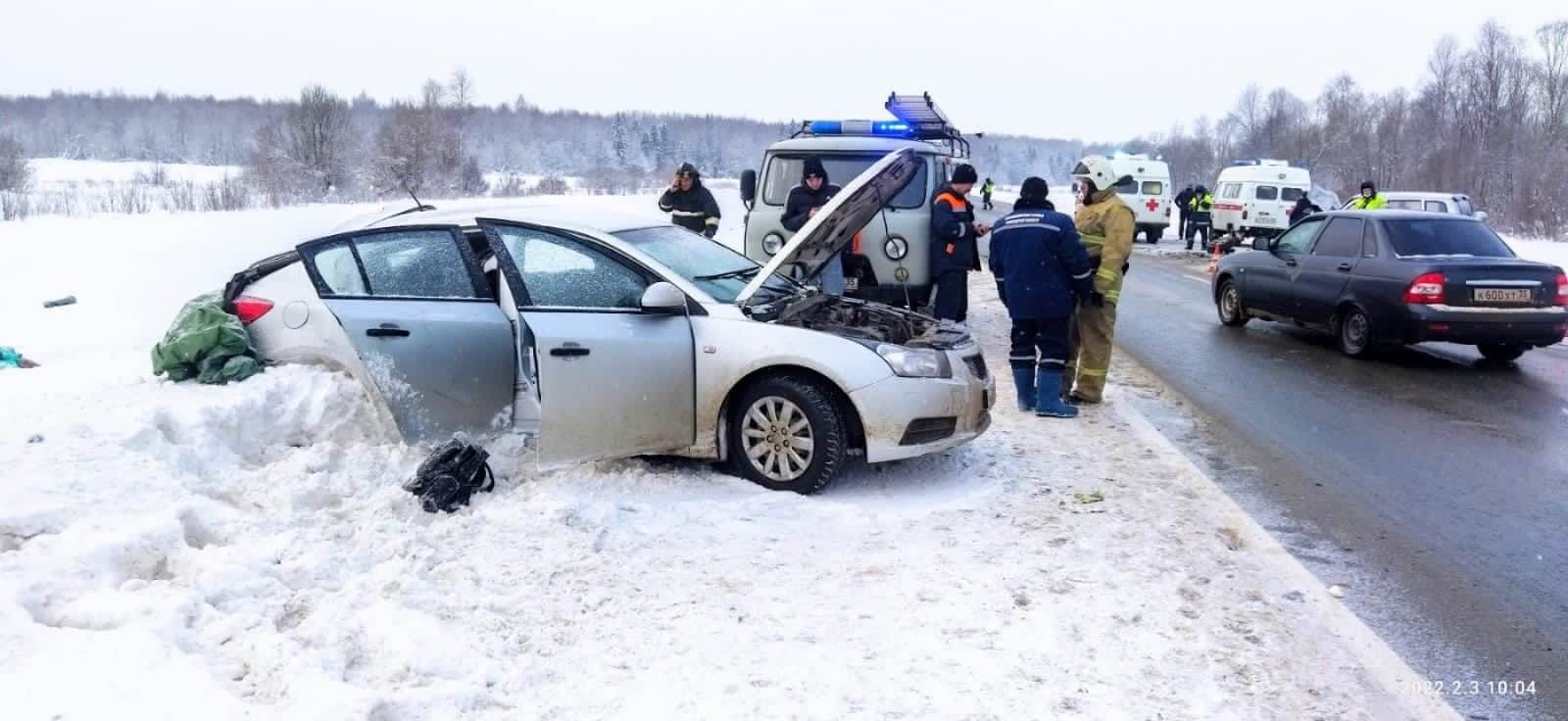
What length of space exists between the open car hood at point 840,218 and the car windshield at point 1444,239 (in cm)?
566

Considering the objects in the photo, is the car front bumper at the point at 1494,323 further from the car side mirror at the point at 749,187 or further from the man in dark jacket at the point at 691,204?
the man in dark jacket at the point at 691,204

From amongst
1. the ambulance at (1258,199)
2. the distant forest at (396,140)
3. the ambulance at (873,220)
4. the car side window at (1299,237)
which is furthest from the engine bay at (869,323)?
the distant forest at (396,140)

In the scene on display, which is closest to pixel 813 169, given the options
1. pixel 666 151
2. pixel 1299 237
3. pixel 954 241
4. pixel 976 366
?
pixel 954 241

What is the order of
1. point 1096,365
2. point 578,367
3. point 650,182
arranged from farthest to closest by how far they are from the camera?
point 650,182
point 1096,365
point 578,367

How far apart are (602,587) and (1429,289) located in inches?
340

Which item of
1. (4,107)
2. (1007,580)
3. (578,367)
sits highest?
(4,107)

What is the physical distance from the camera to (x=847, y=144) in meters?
10.8

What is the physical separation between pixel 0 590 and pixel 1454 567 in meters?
5.75

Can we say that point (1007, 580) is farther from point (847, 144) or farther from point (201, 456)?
point (847, 144)

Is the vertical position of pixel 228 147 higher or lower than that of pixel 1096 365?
higher

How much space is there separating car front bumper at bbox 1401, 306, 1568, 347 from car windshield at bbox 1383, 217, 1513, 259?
0.72 metres

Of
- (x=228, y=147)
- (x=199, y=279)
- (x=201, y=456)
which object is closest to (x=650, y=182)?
(x=228, y=147)

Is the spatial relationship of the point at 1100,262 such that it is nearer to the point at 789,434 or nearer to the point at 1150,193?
the point at 789,434

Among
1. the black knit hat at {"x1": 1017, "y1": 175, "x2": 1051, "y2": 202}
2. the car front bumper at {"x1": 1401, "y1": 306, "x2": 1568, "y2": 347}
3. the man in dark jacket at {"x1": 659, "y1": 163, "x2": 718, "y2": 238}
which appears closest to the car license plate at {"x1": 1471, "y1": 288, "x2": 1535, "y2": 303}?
the car front bumper at {"x1": 1401, "y1": 306, "x2": 1568, "y2": 347}
